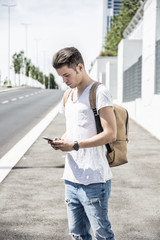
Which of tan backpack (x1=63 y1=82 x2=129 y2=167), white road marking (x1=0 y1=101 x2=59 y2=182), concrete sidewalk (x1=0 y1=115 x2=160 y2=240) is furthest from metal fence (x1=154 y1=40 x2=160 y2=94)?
tan backpack (x1=63 y1=82 x2=129 y2=167)

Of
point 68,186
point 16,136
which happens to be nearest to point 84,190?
point 68,186

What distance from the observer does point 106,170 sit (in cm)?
246

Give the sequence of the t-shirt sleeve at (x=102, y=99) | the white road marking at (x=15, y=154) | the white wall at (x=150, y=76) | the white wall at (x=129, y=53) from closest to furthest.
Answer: the t-shirt sleeve at (x=102, y=99) < the white road marking at (x=15, y=154) < the white wall at (x=150, y=76) < the white wall at (x=129, y=53)

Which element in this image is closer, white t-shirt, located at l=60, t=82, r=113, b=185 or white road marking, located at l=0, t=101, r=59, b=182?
white t-shirt, located at l=60, t=82, r=113, b=185

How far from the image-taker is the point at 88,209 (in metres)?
2.41

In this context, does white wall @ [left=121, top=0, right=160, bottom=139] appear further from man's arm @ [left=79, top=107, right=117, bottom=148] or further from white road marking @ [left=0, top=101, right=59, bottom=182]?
man's arm @ [left=79, top=107, right=117, bottom=148]

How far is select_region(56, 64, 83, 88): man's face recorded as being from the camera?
7.72ft

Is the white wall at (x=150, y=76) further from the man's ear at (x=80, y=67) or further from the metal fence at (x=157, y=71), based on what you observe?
the man's ear at (x=80, y=67)

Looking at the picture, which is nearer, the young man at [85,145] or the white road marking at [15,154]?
the young man at [85,145]

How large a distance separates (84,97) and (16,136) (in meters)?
8.77

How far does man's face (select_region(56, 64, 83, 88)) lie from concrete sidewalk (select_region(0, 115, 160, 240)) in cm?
175

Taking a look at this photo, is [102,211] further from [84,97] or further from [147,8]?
[147,8]

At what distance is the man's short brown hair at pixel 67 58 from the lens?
A: 2326 mm

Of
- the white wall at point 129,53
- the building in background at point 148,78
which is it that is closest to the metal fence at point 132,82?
the building in background at point 148,78
